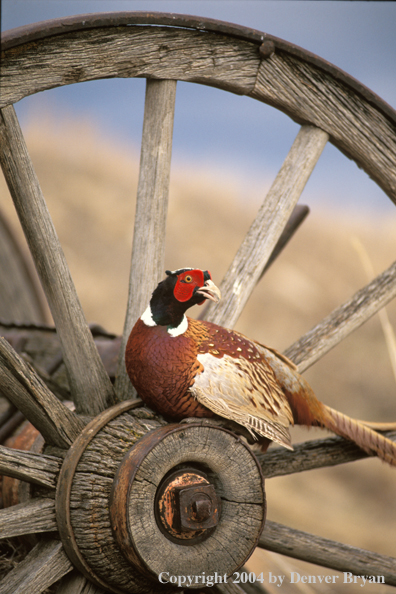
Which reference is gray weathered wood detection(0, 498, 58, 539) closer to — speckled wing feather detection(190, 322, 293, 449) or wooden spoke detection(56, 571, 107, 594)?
wooden spoke detection(56, 571, 107, 594)

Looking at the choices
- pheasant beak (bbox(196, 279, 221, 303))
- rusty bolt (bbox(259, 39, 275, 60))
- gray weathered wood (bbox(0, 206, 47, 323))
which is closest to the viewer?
pheasant beak (bbox(196, 279, 221, 303))

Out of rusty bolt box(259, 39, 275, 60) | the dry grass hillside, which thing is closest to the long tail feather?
rusty bolt box(259, 39, 275, 60)

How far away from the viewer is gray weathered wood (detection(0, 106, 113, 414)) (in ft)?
4.69

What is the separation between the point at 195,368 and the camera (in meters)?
1.42

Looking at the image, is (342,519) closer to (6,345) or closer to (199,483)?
(199,483)

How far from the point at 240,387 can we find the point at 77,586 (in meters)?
0.68

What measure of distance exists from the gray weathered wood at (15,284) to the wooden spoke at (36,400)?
2258 millimetres

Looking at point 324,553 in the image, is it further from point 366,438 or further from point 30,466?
point 30,466

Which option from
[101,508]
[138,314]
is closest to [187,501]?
[101,508]

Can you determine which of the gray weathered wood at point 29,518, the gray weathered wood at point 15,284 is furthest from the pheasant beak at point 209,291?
the gray weathered wood at point 15,284

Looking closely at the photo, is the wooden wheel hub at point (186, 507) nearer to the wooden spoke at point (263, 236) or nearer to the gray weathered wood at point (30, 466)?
the gray weathered wood at point (30, 466)

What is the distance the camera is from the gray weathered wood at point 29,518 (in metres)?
1.33

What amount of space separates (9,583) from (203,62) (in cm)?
154

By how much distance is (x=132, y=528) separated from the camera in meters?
1.29
